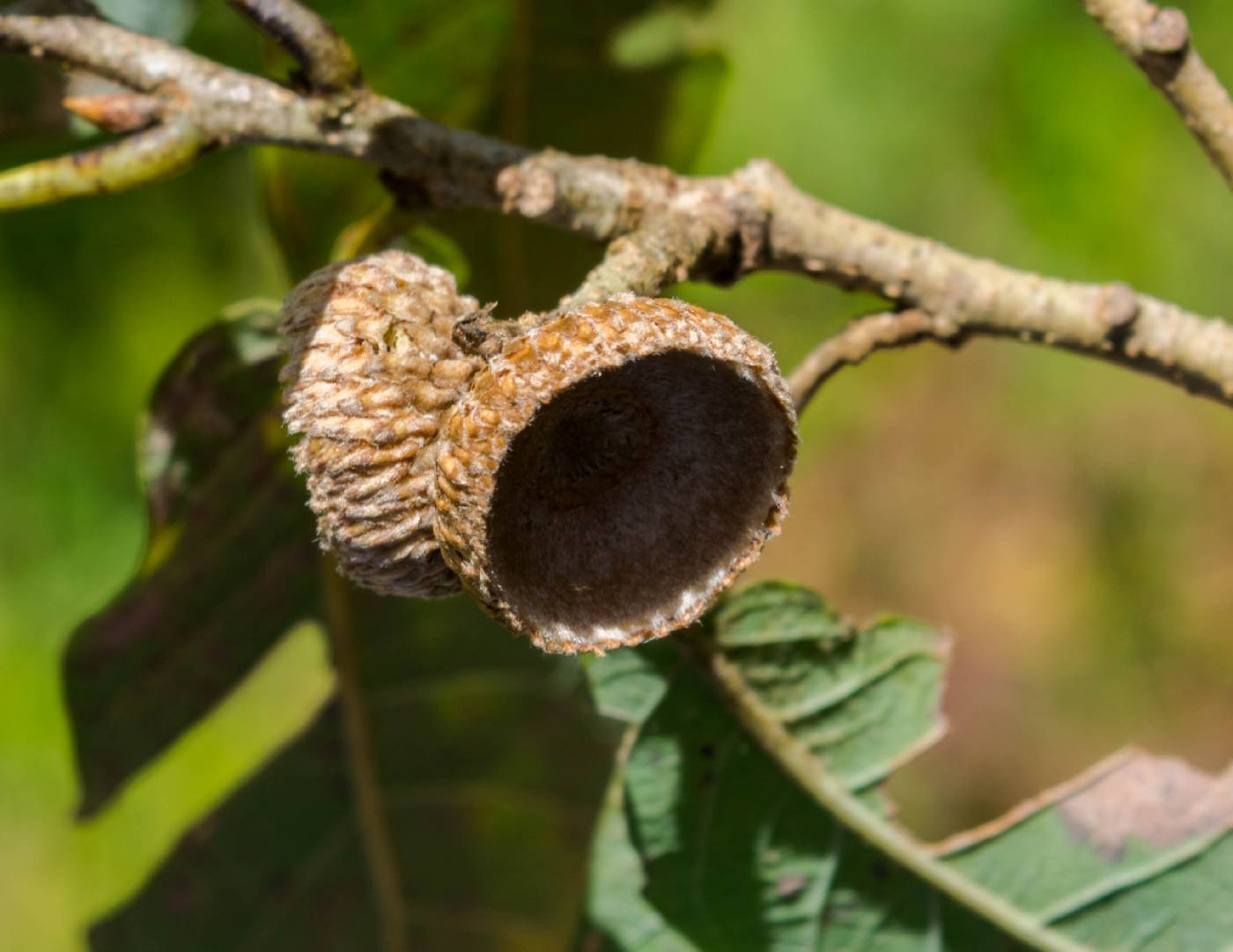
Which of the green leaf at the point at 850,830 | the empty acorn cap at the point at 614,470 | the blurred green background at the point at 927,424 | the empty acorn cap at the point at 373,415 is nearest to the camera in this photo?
the empty acorn cap at the point at 614,470

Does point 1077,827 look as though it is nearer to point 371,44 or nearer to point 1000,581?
point 371,44

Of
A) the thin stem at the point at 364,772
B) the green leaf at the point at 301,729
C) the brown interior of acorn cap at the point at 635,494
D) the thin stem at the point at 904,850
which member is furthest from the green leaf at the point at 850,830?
the thin stem at the point at 364,772

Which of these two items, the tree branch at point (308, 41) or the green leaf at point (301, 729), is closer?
the tree branch at point (308, 41)

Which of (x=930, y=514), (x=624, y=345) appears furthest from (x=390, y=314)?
(x=930, y=514)

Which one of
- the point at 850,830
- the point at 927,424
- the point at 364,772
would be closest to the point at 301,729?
the point at 364,772

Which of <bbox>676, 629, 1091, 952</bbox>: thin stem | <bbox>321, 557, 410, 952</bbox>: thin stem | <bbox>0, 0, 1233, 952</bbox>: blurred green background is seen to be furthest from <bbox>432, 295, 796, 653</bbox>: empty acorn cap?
<bbox>0, 0, 1233, 952</bbox>: blurred green background

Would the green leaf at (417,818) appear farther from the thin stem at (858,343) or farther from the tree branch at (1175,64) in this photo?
the tree branch at (1175,64)

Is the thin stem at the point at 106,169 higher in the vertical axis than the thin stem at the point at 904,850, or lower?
higher

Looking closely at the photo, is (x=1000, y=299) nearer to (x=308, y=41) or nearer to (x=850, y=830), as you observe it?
(x=850, y=830)
